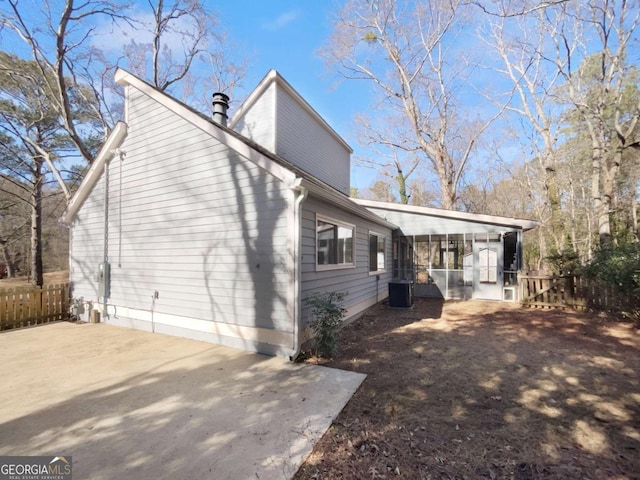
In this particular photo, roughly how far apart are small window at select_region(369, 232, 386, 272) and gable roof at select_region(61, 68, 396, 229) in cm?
75

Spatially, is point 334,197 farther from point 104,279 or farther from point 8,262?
point 8,262

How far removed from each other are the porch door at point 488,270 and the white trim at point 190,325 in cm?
874

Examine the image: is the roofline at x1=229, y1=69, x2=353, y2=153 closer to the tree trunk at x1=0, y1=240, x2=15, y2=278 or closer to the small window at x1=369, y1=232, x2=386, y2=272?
the small window at x1=369, y1=232, x2=386, y2=272

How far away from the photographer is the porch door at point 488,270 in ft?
34.1

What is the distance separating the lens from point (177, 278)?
6.01 meters

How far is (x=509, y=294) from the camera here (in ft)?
33.8

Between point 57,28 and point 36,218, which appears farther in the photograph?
point 36,218

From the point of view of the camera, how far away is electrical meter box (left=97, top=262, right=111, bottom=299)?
712 centimetres

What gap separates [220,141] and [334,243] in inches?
120

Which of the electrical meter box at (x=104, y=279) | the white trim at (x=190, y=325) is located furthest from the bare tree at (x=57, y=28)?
the white trim at (x=190, y=325)

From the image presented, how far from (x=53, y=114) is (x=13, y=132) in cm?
177

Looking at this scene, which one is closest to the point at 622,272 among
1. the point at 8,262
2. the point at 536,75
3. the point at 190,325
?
the point at 190,325

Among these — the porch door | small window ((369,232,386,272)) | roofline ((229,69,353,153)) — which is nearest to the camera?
roofline ((229,69,353,153))

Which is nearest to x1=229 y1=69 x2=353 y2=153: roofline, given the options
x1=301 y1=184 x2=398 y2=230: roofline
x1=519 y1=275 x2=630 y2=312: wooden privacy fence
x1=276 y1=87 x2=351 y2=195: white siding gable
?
x1=276 y1=87 x2=351 y2=195: white siding gable
